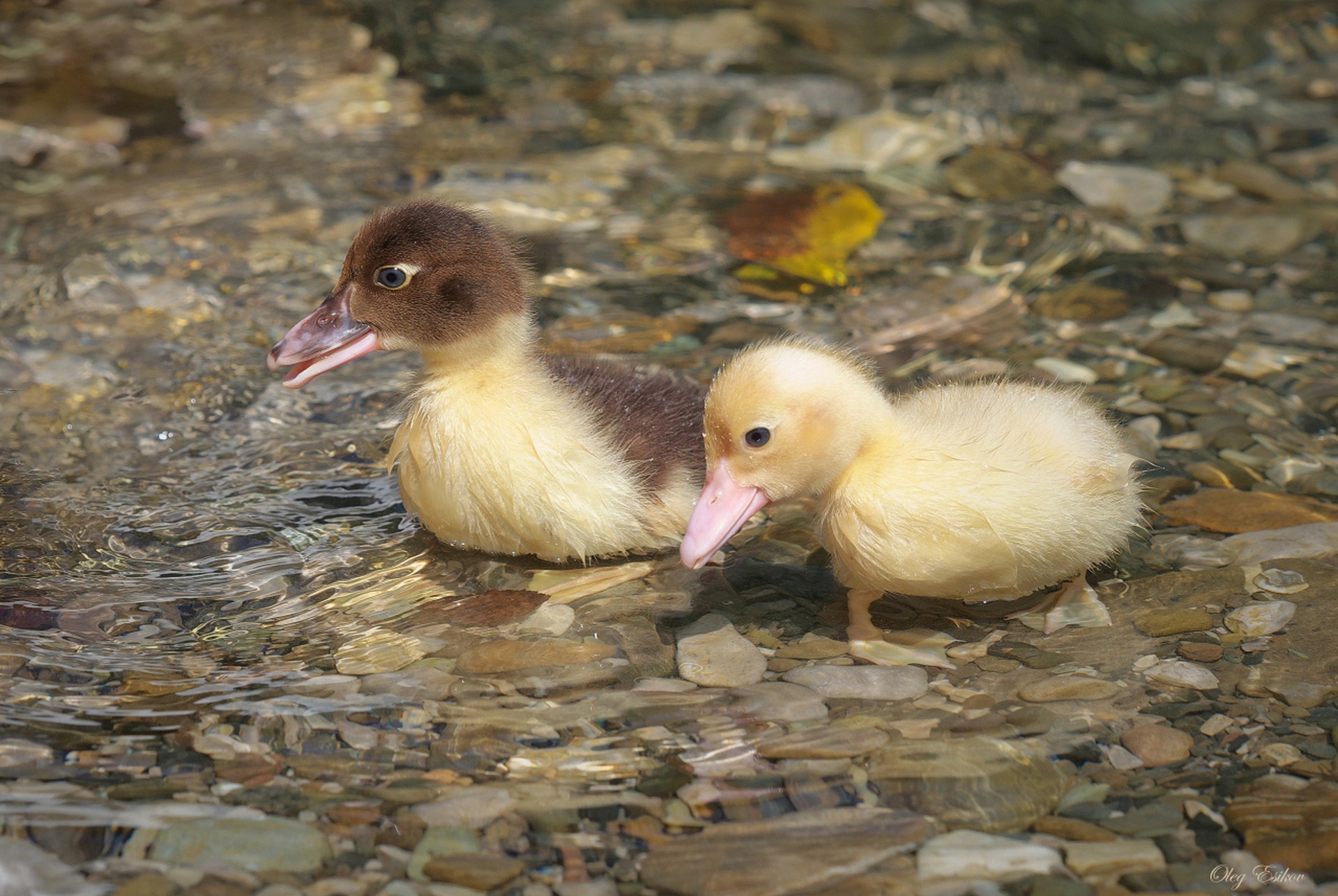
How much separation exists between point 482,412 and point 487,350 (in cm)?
21

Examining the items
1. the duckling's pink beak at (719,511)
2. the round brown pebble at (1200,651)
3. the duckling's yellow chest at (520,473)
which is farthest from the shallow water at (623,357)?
the duckling's pink beak at (719,511)

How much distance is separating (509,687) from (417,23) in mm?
6115

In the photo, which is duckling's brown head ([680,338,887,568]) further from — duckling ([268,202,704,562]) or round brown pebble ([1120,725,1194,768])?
round brown pebble ([1120,725,1194,768])

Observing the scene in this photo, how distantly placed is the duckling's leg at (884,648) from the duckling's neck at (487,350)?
1.37 meters

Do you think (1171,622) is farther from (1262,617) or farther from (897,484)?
(897,484)

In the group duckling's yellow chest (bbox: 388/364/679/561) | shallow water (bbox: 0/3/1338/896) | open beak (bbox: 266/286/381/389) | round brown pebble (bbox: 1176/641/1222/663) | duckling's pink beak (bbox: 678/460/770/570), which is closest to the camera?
shallow water (bbox: 0/3/1338/896)

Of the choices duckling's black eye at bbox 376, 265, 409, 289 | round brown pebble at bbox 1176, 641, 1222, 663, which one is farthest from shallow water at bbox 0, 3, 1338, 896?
duckling's black eye at bbox 376, 265, 409, 289

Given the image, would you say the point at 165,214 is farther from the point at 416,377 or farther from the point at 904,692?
the point at 904,692

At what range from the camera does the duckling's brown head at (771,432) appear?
12.8ft

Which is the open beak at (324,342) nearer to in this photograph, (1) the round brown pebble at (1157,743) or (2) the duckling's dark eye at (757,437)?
(2) the duckling's dark eye at (757,437)

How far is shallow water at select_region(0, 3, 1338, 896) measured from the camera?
3.32m

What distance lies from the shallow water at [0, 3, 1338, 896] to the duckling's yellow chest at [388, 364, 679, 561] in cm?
15

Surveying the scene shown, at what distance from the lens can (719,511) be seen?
3.99 meters

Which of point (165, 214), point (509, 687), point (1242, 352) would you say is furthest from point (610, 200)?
point (509, 687)
